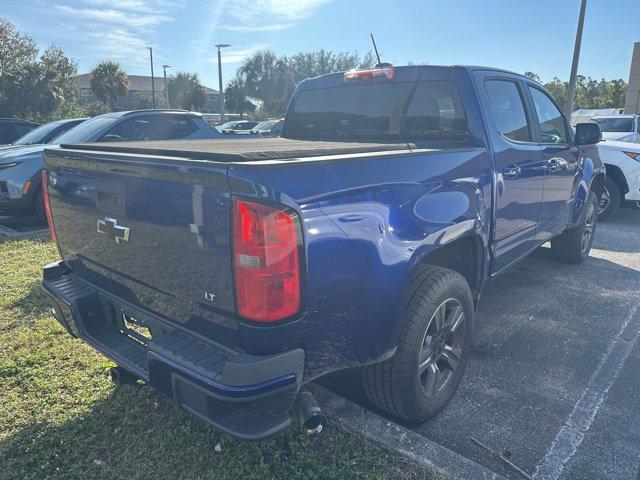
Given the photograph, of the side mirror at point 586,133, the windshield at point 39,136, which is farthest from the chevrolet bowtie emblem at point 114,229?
the windshield at point 39,136

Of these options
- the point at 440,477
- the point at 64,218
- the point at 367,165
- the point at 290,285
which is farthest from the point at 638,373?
the point at 64,218

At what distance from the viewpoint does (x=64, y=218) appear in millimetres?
2723

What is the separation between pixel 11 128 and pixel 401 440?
38.8 feet

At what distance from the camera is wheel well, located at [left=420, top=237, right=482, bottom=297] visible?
292cm

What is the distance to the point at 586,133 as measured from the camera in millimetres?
4465

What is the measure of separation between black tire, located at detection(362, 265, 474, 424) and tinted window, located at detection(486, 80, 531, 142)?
4.46 ft

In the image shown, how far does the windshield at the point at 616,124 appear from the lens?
1190cm

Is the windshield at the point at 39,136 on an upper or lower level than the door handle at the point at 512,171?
upper

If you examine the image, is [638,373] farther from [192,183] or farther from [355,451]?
[192,183]

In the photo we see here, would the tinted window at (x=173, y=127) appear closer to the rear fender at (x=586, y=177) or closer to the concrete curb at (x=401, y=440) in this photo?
the rear fender at (x=586, y=177)

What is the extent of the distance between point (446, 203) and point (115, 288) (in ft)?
5.79

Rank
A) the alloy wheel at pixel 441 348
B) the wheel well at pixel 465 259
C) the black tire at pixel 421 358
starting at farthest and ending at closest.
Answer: the wheel well at pixel 465 259, the alloy wheel at pixel 441 348, the black tire at pixel 421 358

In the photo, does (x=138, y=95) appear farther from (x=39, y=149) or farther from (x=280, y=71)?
(x=39, y=149)

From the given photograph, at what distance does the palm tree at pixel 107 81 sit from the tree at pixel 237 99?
33.9ft
